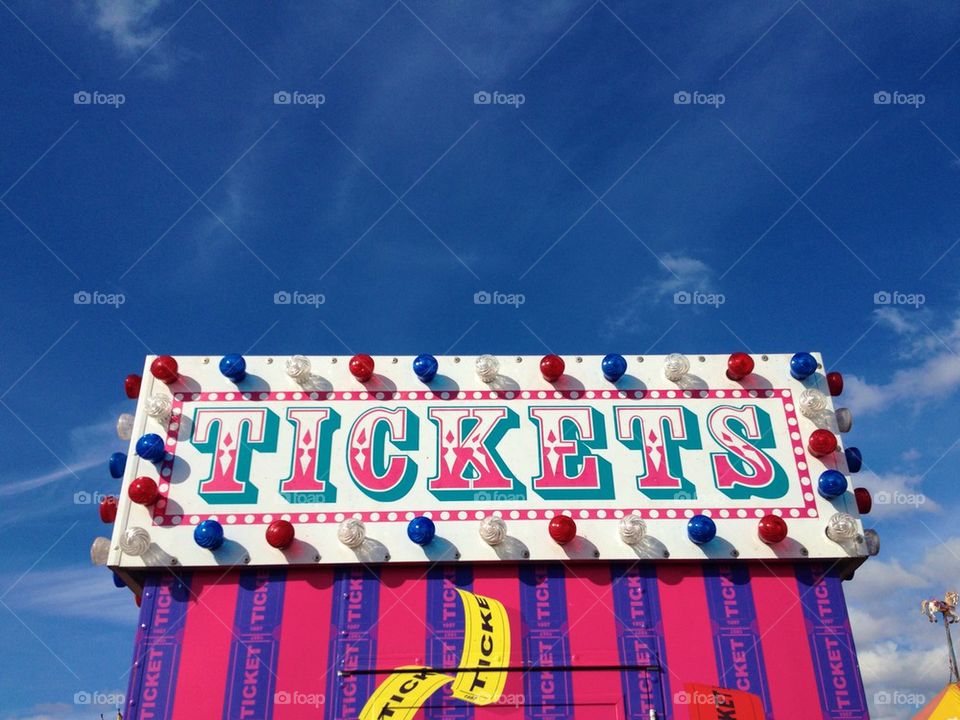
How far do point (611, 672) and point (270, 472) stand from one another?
5.50 meters

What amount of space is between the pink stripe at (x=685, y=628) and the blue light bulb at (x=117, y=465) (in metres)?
8.15

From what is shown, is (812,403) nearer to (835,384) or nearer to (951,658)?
(835,384)

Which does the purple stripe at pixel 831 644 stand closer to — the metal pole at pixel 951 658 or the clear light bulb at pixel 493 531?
the clear light bulb at pixel 493 531

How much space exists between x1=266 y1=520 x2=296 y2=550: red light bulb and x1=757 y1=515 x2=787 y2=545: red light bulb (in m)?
6.49

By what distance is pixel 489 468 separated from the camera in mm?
11703

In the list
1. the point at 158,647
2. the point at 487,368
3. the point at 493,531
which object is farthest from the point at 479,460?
the point at 158,647

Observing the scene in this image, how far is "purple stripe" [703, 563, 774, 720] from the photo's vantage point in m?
10.2

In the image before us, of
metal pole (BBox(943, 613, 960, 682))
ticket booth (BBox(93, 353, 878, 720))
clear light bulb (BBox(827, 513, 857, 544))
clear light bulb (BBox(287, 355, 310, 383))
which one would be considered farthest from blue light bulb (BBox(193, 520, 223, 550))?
metal pole (BBox(943, 613, 960, 682))

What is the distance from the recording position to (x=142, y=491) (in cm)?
1107

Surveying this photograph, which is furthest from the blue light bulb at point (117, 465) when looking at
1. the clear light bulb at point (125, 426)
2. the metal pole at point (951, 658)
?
the metal pole at point (951, 658)

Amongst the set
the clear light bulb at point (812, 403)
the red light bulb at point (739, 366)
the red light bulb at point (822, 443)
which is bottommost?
the red light bulb at point (822, 443)

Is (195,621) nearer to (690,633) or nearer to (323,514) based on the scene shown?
(323,514)

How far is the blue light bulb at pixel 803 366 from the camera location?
487 inches

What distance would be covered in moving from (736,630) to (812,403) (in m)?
3.67
